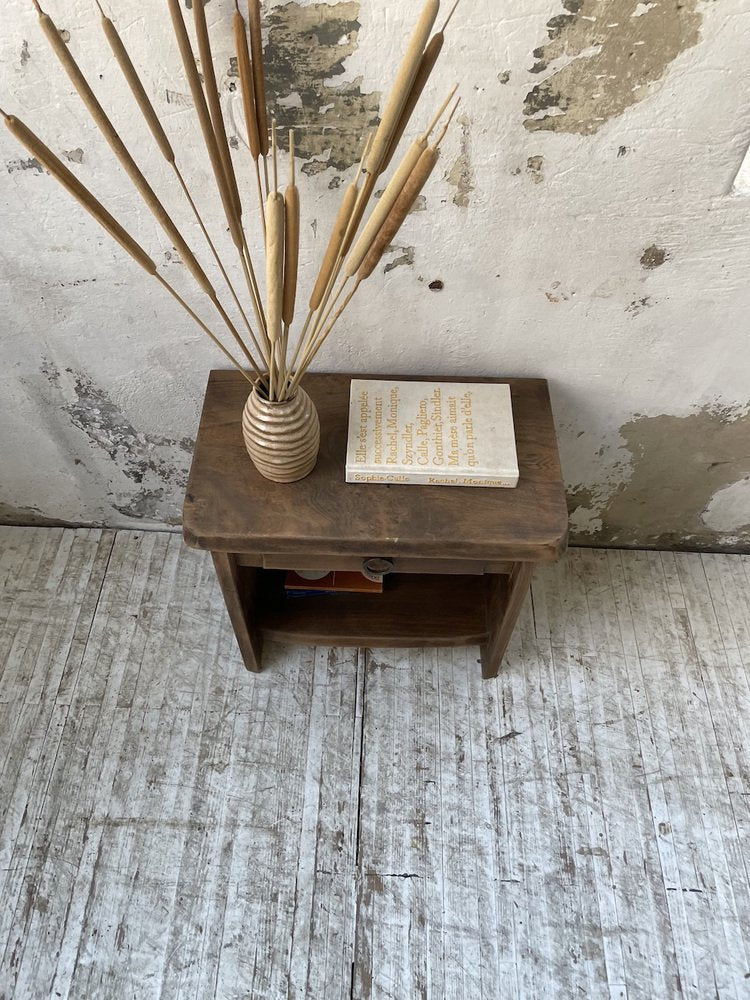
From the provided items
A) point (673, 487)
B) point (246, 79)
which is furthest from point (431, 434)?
point (673, 487)

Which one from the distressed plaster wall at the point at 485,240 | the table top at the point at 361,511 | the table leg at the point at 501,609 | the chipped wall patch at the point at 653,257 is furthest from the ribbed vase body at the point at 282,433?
the chipped wall patch at the point at 653,257

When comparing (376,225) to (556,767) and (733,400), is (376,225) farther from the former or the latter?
(556,767)

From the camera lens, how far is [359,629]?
1.74 meters

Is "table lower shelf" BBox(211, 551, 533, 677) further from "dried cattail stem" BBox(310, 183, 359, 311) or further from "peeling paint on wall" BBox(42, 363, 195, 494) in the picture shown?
"dried cattail stem" BBox(310, 183, 359, 311)

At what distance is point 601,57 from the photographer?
1.07 meters

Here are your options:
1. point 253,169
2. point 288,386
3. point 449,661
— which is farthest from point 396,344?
point 449,661

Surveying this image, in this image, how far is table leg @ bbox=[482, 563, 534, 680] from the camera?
4.96ft

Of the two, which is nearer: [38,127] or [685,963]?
[38,127]

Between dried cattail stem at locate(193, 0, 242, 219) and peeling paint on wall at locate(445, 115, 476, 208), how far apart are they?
366mm

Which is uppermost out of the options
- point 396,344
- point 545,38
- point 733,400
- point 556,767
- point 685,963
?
point 545,38

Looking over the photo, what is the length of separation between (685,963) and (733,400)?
119cm

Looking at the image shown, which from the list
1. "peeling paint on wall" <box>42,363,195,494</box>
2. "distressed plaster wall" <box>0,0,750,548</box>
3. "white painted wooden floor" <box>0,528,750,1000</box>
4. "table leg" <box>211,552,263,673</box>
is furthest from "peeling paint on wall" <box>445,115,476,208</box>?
"white painted wooden floor" <box>0,528,750,1000</box>

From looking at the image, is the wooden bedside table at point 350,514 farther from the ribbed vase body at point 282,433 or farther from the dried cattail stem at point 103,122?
the dried cattail stem at point 103,122

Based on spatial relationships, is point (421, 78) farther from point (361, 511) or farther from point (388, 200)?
point (361, 511)
